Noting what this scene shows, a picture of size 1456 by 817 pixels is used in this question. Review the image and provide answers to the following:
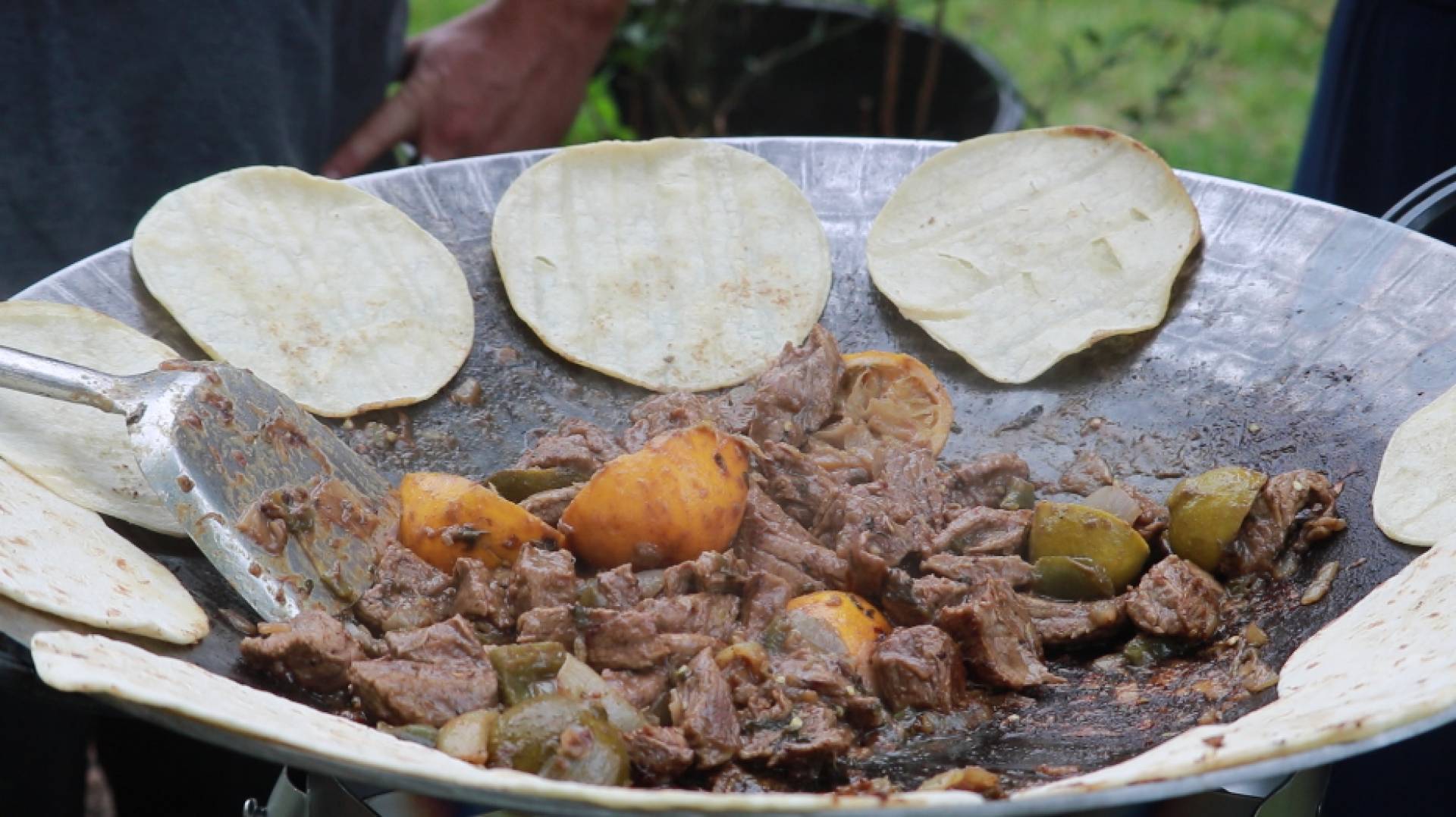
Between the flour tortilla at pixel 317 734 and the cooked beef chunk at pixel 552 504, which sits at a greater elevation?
the flour tortilla at pixel 317 734

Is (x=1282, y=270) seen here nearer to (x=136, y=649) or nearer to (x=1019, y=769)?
(x=1019, y=769)

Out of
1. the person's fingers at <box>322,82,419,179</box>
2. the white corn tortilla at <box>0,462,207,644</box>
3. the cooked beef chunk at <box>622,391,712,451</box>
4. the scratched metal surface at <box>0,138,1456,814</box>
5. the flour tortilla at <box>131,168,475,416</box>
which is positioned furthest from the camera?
the person's fingers at <box>322,82,419,179</box>

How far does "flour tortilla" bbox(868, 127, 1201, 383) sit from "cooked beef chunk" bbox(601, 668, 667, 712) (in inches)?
40.7

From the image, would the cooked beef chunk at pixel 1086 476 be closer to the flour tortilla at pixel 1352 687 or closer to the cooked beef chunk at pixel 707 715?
the flour tortilla at pixel 1352 687

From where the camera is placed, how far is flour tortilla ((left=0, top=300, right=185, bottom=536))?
2209 millimetres

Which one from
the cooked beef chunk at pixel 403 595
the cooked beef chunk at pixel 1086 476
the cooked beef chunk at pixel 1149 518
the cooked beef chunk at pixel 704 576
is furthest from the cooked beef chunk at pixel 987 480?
the cooked beef chunk at pixel 403 595

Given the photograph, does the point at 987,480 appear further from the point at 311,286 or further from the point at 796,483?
the point at 311,286

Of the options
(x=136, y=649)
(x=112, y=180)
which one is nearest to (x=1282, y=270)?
(x=136, y=649)

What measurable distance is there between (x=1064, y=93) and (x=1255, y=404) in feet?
15.3

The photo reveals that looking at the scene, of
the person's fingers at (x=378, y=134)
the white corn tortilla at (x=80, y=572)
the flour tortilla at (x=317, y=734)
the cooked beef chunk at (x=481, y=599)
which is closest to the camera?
the flour tortilla at (x=317, y=734)

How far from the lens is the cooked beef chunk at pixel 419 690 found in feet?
6.16

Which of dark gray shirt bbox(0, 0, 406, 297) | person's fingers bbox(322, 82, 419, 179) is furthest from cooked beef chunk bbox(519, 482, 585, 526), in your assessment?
person's fingers bbox(322, 82, 419, 179)

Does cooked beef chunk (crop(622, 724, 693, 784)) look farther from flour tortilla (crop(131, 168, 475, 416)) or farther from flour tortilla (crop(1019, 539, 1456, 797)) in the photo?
flour tortilla (crop(131, 168, 475, 416))

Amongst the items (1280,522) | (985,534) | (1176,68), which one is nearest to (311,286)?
(985,534)
